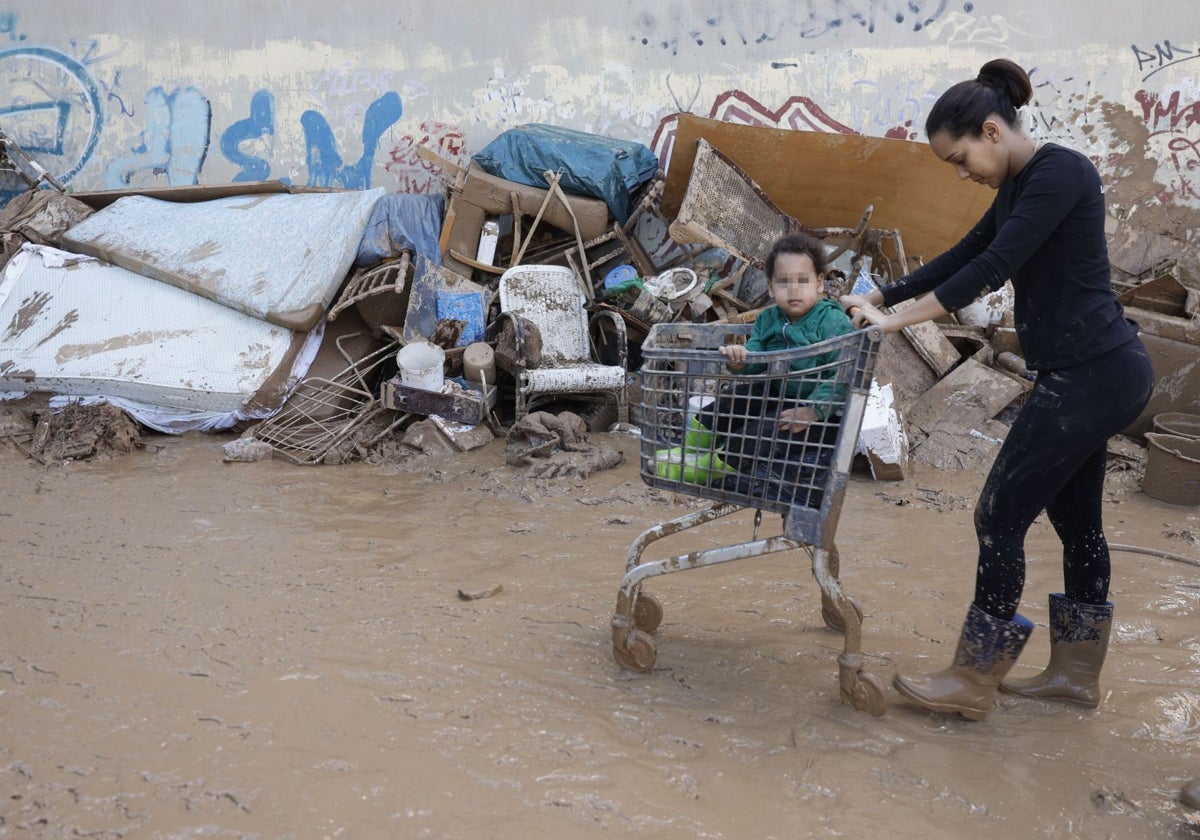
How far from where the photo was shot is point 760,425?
2.65 meters

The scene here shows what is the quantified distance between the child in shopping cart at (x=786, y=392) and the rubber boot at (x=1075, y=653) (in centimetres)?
104

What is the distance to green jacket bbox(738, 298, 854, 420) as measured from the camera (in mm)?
2629

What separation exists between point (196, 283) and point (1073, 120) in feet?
23.2

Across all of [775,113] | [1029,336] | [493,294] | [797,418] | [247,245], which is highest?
[775,113]

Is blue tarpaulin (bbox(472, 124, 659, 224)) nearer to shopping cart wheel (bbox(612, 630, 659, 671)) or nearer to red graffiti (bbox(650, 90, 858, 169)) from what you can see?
red graffiti (bbox(650, 90, 858, 169))

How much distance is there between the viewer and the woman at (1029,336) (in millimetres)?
2467

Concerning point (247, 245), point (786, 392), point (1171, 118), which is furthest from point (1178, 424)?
point (247, 245)

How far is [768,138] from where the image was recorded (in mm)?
6820

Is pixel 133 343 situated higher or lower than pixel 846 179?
lower

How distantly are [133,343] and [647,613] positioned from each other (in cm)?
461

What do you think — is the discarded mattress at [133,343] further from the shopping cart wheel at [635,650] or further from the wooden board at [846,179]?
the shopping cart wheel at [635,650]

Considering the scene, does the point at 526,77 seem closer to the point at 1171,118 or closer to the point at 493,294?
the point at 493,294

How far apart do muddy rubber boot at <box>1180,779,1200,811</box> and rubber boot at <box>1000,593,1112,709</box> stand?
1.51ft

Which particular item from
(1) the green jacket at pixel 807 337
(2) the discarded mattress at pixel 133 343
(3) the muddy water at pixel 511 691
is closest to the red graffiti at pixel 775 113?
(2) the discarded mattress at pixel 133 343
